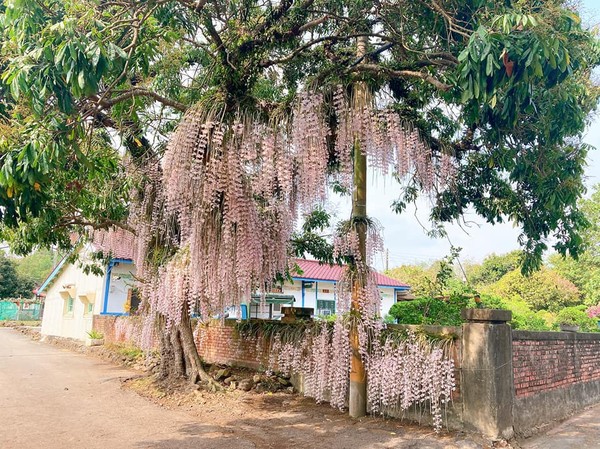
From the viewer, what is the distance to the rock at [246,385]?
8.39 metres

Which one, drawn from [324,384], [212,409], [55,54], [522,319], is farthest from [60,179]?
[522,319]

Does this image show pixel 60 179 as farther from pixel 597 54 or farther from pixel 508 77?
pixel 597 54

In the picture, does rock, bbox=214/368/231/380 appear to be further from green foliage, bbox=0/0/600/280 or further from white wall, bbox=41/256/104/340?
white wall, bbox=41/256/104/340

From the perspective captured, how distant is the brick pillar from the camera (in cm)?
570

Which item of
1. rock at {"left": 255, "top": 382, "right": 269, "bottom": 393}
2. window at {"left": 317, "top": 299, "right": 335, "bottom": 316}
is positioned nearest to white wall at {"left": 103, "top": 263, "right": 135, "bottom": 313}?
window at {"left": 317, "top": 299, "right": 335, "bottom": 316}

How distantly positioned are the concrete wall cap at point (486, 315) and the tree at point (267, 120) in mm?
1417

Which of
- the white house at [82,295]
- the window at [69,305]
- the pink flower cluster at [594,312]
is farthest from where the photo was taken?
the window at [69,305]

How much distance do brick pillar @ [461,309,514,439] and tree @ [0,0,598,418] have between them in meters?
1.51

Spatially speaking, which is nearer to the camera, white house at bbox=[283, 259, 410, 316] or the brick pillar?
the brick pillar

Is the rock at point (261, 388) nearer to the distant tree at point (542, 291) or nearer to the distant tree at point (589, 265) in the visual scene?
the distant tree at point (589, 265)

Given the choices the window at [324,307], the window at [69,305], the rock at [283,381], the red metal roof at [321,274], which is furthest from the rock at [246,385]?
the window at [69,305]

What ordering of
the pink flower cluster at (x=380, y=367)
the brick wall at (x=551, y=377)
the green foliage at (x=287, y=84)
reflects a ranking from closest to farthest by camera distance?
the green foliage at (x=287, y=84) < the pink flower cluster at (x=380, y=367) < the brick wall at (x=551, y=377)

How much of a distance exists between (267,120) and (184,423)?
456 cm

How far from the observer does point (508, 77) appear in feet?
14.1
